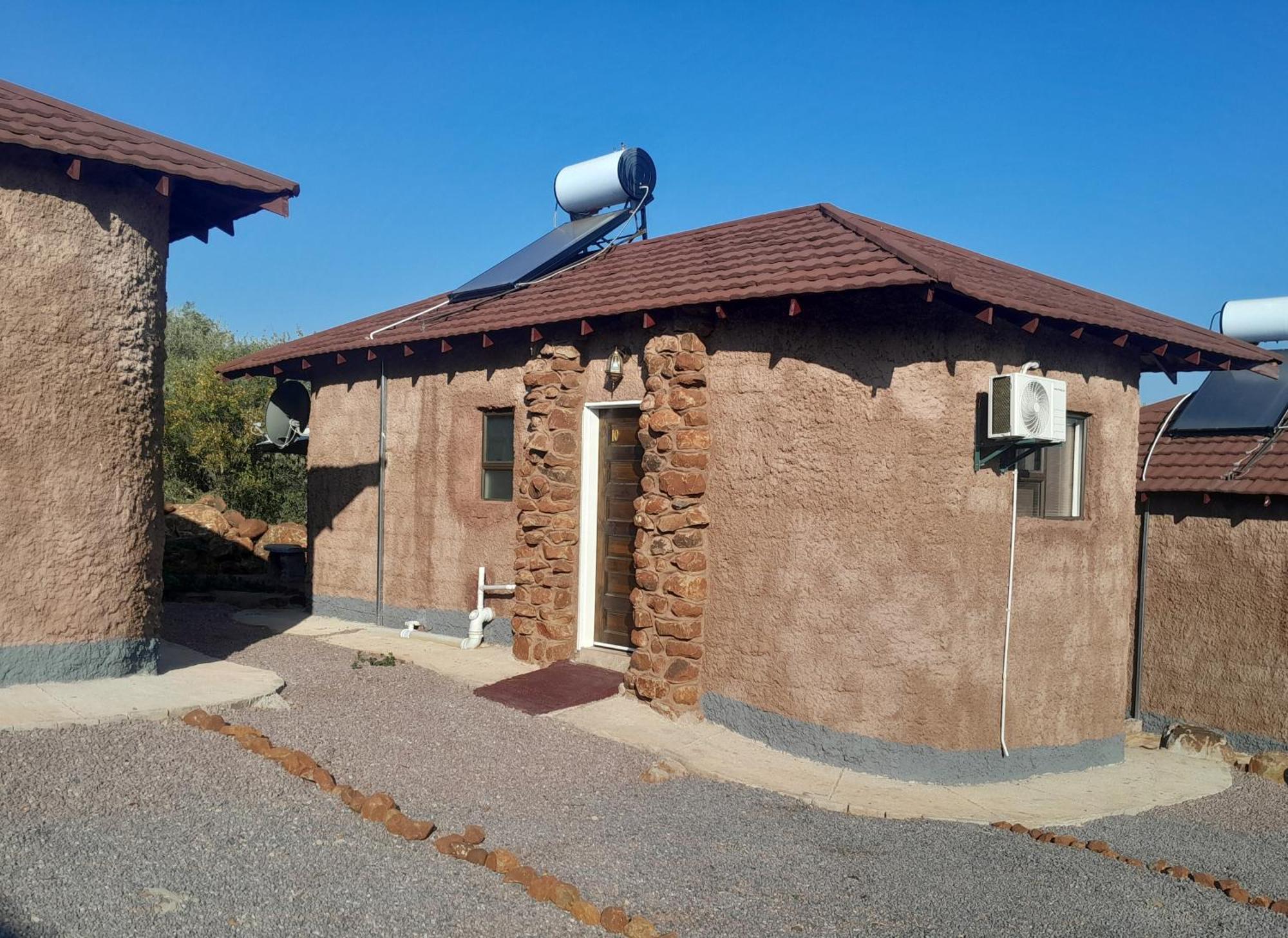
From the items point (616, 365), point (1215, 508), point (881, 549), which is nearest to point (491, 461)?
point (616, 365)

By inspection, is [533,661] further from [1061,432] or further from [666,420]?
[1061,432]

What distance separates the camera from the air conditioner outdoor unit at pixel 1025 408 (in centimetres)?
713

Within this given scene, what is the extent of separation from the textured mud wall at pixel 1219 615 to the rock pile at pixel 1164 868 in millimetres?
4866

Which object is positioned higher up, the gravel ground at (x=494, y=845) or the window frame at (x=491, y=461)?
the window frame at (x=491, y=461)

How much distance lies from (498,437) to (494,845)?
5852 millimetres

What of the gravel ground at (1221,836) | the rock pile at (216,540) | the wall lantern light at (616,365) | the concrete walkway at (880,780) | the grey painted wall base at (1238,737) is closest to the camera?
the gravel ground at (1221,836)

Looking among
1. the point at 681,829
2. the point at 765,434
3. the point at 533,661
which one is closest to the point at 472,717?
the point at 533,661

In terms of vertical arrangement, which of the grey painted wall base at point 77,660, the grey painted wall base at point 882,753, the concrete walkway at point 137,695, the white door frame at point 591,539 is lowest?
the grey painted wall base at point 882,753

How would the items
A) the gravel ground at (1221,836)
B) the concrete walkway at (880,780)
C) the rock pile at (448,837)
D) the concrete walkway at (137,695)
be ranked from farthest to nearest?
the concrete walkway at (880,780) → the concrete walkway at (137,695) → the gravel ground at (1221,836) → the rock pile at (448,837)

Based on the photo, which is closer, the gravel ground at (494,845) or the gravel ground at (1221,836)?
the gravel ground at (494,845)

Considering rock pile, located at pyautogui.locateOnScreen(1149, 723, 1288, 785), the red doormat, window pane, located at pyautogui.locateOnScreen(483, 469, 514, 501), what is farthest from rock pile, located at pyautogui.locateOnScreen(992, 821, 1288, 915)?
window pane, located at pyautogui.locateOnScreen(483, 469, 514, 501)

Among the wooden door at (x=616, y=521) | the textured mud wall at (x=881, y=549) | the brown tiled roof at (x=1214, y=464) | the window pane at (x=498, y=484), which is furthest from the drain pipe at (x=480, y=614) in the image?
the brown tiled roof at (x=1214, y=464)

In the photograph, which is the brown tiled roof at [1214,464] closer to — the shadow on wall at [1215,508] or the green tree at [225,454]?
the shadow on wall at [1215,508]

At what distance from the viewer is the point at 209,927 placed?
4043 millimetres
